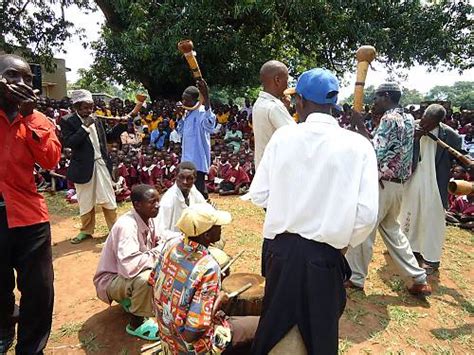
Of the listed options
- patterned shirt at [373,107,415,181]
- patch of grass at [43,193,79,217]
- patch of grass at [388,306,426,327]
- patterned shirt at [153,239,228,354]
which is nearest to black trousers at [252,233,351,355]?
patterned shirt at [153,239,228,354]

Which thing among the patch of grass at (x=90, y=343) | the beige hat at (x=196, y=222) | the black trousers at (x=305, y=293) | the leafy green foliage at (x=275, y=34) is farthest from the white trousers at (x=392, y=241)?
the leafy green foliage at (x=275, y=34)

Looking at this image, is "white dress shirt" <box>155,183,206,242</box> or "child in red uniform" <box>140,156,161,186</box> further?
"child in red uniform" <box>140,156,161,186</box>

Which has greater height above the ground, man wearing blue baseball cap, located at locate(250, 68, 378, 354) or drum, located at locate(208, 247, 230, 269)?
man wearing blue baseball cap, located at locate(250, 68, 378, 354)

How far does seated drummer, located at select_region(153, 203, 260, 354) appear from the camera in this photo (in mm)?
2020

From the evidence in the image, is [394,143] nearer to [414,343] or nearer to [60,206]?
[414,343]

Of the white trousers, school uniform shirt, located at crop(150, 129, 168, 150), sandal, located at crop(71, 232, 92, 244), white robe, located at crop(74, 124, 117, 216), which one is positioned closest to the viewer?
the white trousers

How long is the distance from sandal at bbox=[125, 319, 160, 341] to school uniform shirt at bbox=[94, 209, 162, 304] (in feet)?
0.97

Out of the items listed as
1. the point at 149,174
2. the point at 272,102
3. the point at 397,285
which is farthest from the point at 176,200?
the point at 149,174

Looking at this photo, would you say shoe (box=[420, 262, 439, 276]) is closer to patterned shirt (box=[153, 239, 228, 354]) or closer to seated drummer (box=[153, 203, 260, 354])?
seated drummer (box=[153, 203, 260, 354])

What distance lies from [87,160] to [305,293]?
12.0 ft

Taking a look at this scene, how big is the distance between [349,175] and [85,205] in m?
3.86

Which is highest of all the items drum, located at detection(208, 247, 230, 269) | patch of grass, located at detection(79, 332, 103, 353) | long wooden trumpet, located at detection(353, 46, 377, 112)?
long wooden trumpet, located at detection(353, 46, 377, 112)

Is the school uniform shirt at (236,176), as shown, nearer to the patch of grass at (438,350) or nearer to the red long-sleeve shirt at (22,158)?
the patch of grass at (438,350)

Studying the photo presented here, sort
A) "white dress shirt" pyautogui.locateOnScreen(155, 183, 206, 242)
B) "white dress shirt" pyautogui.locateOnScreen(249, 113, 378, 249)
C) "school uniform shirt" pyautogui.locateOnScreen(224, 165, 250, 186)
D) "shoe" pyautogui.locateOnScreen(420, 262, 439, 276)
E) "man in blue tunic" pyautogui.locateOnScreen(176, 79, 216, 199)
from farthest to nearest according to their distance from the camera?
"school uniform shirt" pyautogui.locateOnScreen(224, 165, 250, 186) → "man in blue tunic" pyautogui.locateOnScreen(176, 79, 216, 199) → "shoe" pyautogui.locateOnScreen(420, 262, 439, 276) → "white dress shirt" pyautogui.locateOnScreen(155, 183, 206, 242) → "white dress shirt" pyautogui.locateOnScreen(249, 113, 378, 249)
